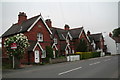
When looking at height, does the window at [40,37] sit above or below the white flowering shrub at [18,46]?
above

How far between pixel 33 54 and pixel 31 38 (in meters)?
3.10

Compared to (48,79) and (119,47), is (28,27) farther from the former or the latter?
(119,47)

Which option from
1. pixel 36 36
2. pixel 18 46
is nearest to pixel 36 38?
pixel 36 36

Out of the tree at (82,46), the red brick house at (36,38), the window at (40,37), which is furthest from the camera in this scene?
the tree at (82,46)

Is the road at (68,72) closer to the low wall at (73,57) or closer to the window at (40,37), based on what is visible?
the window at (40,37)

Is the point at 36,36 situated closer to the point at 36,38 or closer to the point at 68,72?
the point at 36,38

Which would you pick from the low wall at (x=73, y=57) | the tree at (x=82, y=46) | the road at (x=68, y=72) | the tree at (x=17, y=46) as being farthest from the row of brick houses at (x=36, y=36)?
the road at (x=68, y=72)

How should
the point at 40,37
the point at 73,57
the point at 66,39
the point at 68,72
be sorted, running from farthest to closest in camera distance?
the point at 66,39, the point at 73,57, the point at 40,37, the point at 68,72

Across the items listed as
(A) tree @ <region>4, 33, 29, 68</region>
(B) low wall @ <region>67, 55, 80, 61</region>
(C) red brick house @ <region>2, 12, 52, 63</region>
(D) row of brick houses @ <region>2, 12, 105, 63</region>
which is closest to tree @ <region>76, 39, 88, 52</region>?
(D) row of brick houses @ <region>2, 12, 105, 63</region>

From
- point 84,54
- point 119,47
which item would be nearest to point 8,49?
point 84,54

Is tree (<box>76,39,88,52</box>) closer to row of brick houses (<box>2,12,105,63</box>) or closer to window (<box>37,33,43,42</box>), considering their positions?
row of brick houses (<box>2,12,105,63</box>)

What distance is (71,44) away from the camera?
41.2 m

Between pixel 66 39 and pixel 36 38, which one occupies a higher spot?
pixel 66 39

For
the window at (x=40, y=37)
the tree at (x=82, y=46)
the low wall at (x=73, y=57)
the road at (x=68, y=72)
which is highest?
the window at (x=40, y=37)
